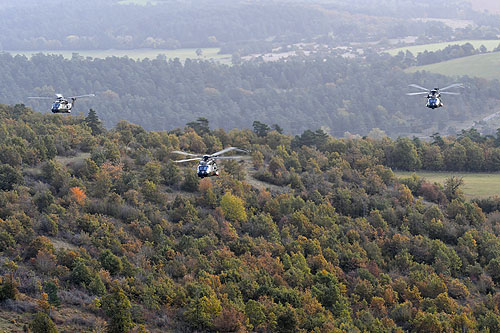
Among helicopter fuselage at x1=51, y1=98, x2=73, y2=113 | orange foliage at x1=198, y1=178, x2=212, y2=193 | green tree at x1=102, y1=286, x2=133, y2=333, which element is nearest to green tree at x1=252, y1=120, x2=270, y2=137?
orange foliage at x1=198, y1=178, x2=212, y2=193

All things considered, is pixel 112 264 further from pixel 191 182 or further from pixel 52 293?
pixel 191 182

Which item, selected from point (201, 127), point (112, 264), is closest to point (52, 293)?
point (112, 264)

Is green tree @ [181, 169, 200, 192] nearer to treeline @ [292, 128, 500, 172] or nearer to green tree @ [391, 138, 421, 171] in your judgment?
treeline @ [292, 128, 500, 172]

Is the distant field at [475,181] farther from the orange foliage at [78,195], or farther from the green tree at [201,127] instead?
the orange foliage at [78,195]

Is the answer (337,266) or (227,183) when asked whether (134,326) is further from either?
(227,183)

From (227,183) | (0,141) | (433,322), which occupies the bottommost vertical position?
(433,322)

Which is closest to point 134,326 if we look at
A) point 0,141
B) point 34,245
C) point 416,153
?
point 34,245
